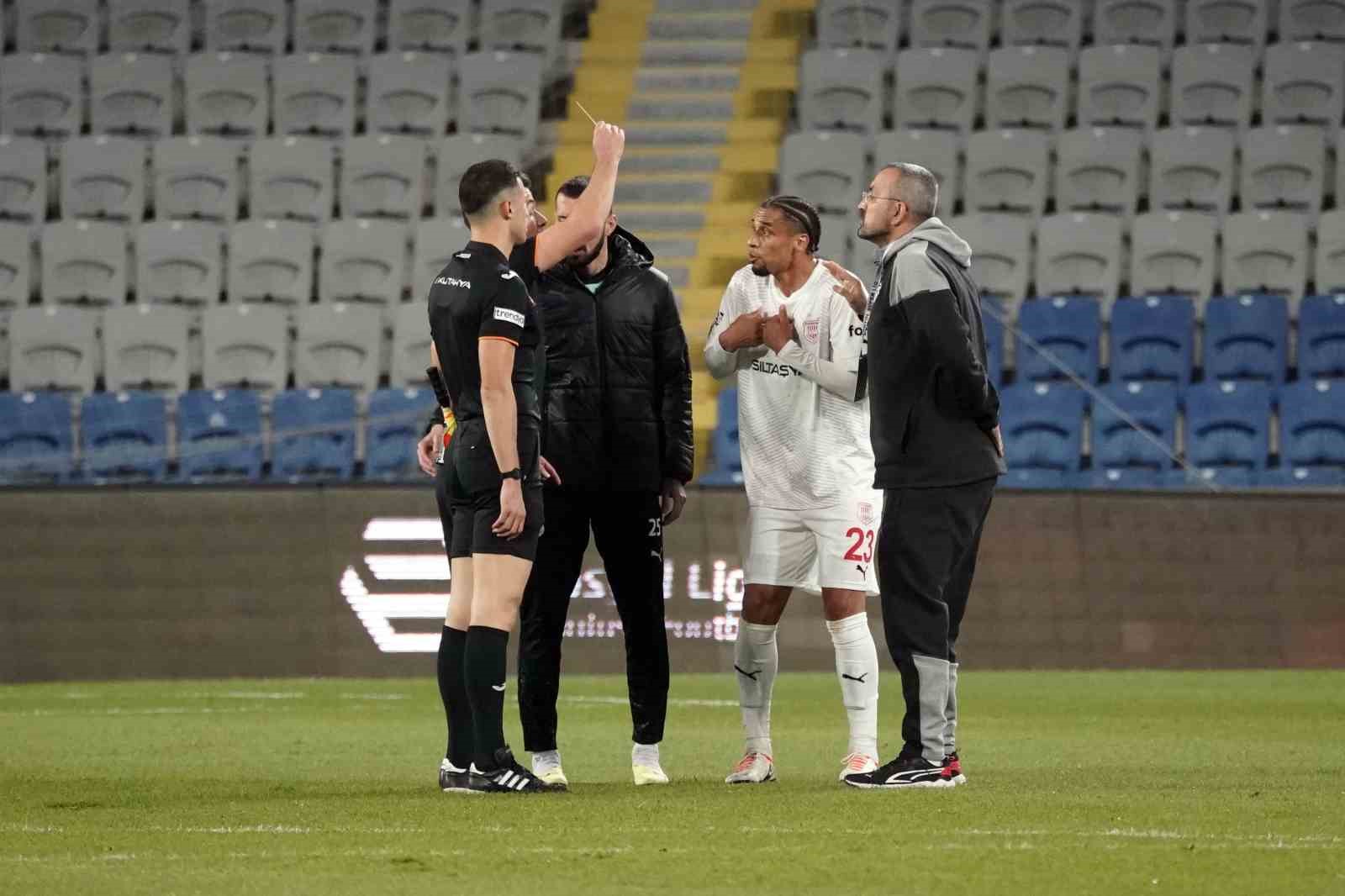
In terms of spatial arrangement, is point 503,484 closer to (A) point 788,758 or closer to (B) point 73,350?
(A) point 788,758

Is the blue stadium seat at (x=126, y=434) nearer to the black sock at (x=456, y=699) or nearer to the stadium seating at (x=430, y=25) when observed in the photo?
the stadium seating at (x=430, y=25)

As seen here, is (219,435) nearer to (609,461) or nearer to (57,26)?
(57,26)

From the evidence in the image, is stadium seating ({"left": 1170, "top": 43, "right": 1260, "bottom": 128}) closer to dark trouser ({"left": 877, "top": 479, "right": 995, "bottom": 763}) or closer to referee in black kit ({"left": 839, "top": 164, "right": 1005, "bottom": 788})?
referee in black kit ({"left": 839, "top": 164, "right": 1005, "bottom": 788})

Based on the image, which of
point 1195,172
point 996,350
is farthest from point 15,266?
point 1195,172

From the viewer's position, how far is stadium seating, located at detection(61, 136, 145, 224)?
64.9 ft

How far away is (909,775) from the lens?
288 inches

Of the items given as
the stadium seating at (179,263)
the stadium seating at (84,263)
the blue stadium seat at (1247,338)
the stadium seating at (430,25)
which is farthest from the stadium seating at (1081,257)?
the stadium seating at (84,263)

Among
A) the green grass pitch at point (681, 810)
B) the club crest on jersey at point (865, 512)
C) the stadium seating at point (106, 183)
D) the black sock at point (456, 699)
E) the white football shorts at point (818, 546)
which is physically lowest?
the green grass pitch at point (681, 810)

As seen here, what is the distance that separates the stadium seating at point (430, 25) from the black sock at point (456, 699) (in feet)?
47.6

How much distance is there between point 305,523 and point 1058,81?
889 centimetres

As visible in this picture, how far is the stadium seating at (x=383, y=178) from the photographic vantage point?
1955cm

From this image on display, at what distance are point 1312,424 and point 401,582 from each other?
6.88 m

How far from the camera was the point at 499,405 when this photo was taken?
23.1 feet

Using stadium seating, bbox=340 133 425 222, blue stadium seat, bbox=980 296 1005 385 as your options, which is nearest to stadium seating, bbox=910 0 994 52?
blue stadium seat, bbox=980 296 1005 385
